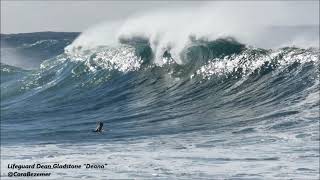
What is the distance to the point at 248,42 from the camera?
23.0m

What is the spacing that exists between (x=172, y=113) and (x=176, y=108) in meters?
0.71

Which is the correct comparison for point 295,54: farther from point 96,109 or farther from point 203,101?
point 96,109

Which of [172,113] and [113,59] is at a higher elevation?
[113,59]

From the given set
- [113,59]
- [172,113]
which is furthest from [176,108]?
[113,59]

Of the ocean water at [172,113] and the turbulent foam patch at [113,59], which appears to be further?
the turbulent foam patch at [113,59]

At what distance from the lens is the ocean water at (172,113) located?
10.9m

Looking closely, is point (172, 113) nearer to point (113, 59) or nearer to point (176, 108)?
point (176, 108)

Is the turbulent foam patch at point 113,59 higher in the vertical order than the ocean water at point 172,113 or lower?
higher

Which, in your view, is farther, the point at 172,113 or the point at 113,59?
the point at 113,59

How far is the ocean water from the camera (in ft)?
35.7

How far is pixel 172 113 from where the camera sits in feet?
58.0

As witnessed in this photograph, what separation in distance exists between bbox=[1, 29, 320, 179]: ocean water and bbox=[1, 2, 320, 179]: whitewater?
4 cm

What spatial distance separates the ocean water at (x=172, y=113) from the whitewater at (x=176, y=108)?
38 millimetres

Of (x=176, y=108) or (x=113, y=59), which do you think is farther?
(x=113, y=59)
